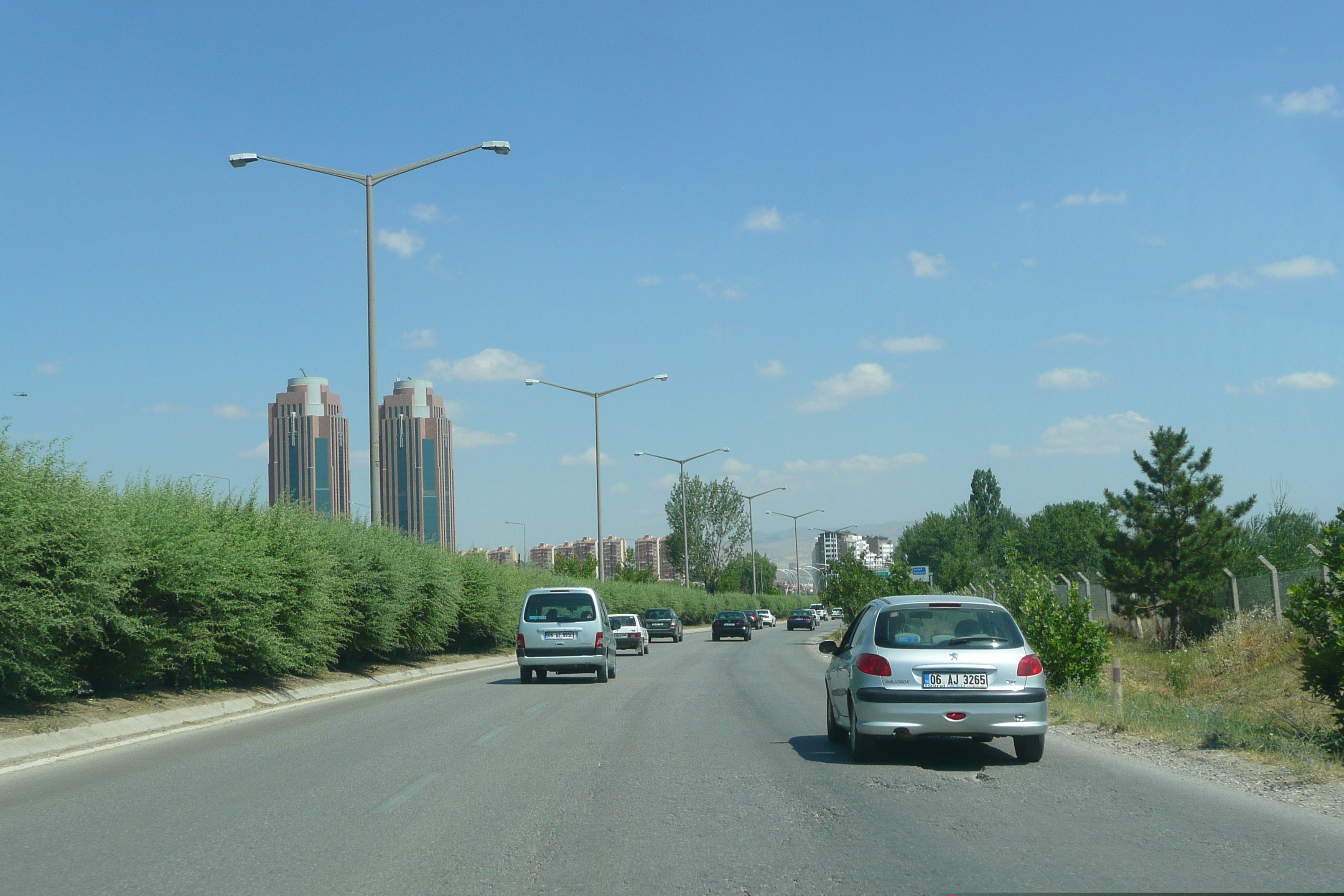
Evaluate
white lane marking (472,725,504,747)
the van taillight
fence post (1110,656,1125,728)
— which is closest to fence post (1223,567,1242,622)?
fence post (1110,656,1125,728)

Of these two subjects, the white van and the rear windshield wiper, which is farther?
the white van

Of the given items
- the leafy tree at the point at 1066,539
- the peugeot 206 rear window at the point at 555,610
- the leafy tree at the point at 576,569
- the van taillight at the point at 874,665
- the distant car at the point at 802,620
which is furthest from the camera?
the leafy tree at the point at 1066,539

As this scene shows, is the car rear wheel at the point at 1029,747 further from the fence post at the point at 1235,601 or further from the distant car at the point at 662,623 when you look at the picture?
the distant car at the point at 662,623

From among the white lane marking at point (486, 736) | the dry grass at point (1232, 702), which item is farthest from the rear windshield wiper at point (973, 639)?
the white lane marking at point (486, 736)

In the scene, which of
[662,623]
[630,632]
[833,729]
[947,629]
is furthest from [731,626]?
[947,629]

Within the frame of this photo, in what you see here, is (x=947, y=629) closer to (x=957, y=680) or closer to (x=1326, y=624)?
(x=957, y=680)

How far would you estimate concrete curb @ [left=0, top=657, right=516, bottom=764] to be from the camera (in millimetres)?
12789

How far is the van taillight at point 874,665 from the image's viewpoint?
10.7 meters

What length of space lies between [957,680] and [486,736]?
595cm

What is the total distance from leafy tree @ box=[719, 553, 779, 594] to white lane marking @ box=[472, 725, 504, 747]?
97.7 meters

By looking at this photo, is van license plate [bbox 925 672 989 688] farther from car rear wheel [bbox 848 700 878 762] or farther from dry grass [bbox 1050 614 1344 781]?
dry grass [bbox 1050 614 1344 781]

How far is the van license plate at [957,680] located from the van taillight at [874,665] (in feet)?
1.18

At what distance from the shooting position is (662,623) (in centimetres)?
5516

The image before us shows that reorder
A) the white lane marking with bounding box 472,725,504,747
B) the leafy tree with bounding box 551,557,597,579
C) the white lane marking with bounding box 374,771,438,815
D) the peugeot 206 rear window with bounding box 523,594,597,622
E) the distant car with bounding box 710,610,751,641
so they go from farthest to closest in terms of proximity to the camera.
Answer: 1. the leafy tree with bounding box 551,557,597,579
2. the distant car with bounding box 710,610,751,641
3. the peugeot 206 rear window with bounding box 523,594,597,622
4. the white lane marking with bounding box 472,725,504,747
5. the white lane marking with bounding box 374,771,438,815
